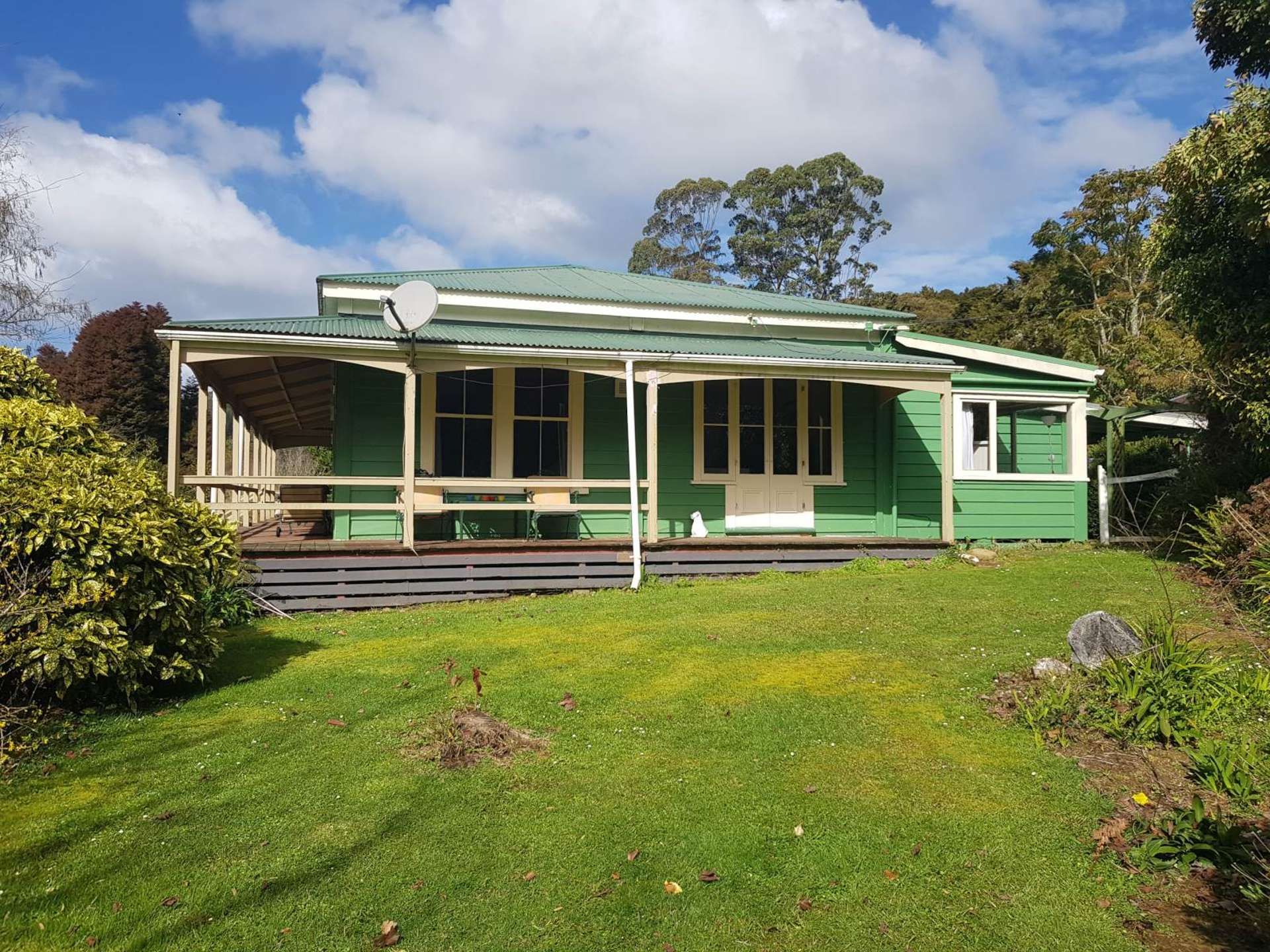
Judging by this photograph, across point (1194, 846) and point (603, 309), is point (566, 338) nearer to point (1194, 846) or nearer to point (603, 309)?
point (603, 309)

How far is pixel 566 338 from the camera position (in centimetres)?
1127

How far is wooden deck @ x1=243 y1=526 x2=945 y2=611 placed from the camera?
29.2 ft

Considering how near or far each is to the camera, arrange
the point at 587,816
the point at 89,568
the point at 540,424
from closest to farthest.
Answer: the point at 587,816
the point at 89,568
the point at 540,424

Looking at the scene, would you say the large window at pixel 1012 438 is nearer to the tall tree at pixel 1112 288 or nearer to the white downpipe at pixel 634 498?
the white downpipe at pixel 634 498

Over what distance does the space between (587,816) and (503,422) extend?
8.15 metres

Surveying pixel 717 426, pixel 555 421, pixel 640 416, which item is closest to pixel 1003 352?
pixel 717 426

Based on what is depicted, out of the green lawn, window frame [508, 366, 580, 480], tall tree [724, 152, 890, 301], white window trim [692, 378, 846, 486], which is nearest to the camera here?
the green lawn

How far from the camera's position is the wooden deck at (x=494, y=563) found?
890cm

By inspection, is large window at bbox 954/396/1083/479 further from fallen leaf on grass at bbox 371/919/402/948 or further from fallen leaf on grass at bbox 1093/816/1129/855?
fallen leaf on grass at bbox 371/919/402/948

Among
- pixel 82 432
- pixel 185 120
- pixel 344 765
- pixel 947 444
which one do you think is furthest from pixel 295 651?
pixel 185 120

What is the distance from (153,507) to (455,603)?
13.7ft

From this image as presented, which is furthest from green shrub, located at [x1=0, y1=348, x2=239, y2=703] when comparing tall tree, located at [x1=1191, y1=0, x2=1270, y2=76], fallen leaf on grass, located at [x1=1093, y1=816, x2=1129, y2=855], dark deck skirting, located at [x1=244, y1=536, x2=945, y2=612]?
tall tree, located at [x1=1191, y1=0, x2=1270, y2=76]

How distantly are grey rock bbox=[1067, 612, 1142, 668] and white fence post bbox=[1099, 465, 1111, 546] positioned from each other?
851 centimetres

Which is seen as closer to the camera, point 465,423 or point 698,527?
point 465,423
